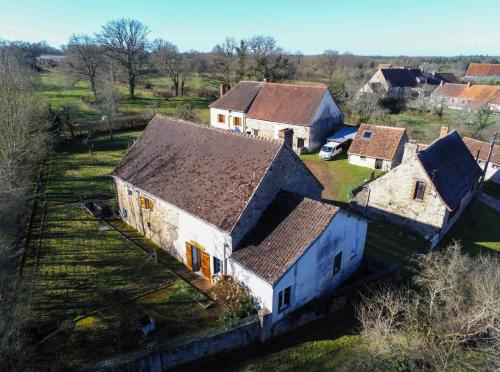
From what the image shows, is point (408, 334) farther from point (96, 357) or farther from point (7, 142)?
point (7, 142)

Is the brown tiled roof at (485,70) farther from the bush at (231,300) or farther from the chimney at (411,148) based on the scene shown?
the bush at (231,300)

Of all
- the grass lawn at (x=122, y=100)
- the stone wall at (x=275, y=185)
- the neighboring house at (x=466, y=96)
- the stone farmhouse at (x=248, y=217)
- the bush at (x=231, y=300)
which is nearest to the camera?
the bush at (x=231, y=300)

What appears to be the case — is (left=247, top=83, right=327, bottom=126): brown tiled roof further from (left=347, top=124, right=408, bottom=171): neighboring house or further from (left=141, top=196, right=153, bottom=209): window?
(left=141, top=196, right=153, bottom=209): window

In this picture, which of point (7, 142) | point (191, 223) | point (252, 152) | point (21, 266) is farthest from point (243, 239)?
point (7, 142)

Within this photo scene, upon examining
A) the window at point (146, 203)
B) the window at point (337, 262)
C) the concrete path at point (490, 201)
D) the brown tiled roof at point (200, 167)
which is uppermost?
the brown tiled roof at point (200, 167)

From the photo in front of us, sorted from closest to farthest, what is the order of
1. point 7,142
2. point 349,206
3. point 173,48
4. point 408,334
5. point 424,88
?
point 408,334 → point 7,142 → point 349,206 → point 424,88 → point 173,48

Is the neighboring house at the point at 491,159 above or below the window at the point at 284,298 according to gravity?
above

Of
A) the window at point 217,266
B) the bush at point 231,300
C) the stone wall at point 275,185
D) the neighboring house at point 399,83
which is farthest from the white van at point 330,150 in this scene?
the neighboring house at point 399,83
